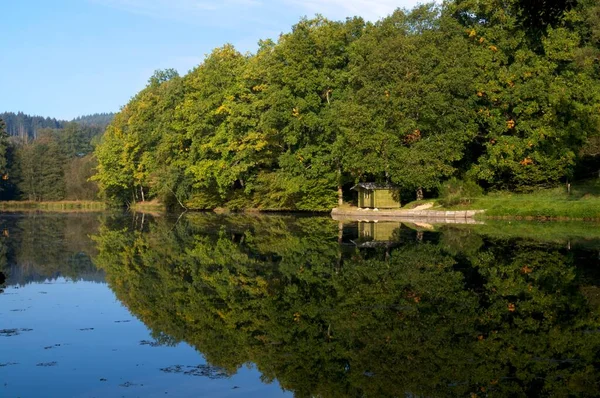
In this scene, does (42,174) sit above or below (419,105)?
below

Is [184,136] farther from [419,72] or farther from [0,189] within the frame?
[0,189]

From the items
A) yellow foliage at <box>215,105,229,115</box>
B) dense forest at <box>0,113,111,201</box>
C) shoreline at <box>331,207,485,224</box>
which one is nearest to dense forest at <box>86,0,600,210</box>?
yellow foliage at <box>215,105,229,115</box>

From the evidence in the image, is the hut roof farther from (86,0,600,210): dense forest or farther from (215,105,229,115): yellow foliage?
(215,105,229,115): yellow foliage

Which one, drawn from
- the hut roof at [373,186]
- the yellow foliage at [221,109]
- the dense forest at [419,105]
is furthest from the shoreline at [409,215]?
the yellow foliage at [221,109]

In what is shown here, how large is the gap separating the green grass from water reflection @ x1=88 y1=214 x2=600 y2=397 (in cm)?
1360

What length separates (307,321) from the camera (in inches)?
540

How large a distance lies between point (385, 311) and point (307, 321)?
1.75 meters

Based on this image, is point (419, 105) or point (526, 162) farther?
point (419, 105)

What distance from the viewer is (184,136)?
68438 mm

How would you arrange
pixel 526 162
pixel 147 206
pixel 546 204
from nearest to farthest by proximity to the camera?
pixel 546 204 < pixel 526 162 < pixel 147 206

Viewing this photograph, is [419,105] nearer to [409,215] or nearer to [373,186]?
[373,186]

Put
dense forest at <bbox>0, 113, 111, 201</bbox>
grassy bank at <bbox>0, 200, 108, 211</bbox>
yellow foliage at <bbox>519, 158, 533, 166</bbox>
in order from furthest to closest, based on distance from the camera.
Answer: dense forest at <bbox>0, 113, 111, 201</bbox>, grassy bank at <bbox>0, 200, 108, 211</bbox>, yellow foliage at <bbox>519, 158, 533, 166</bbox>

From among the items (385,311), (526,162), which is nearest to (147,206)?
(526,162)

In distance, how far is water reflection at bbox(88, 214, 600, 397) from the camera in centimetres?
998
